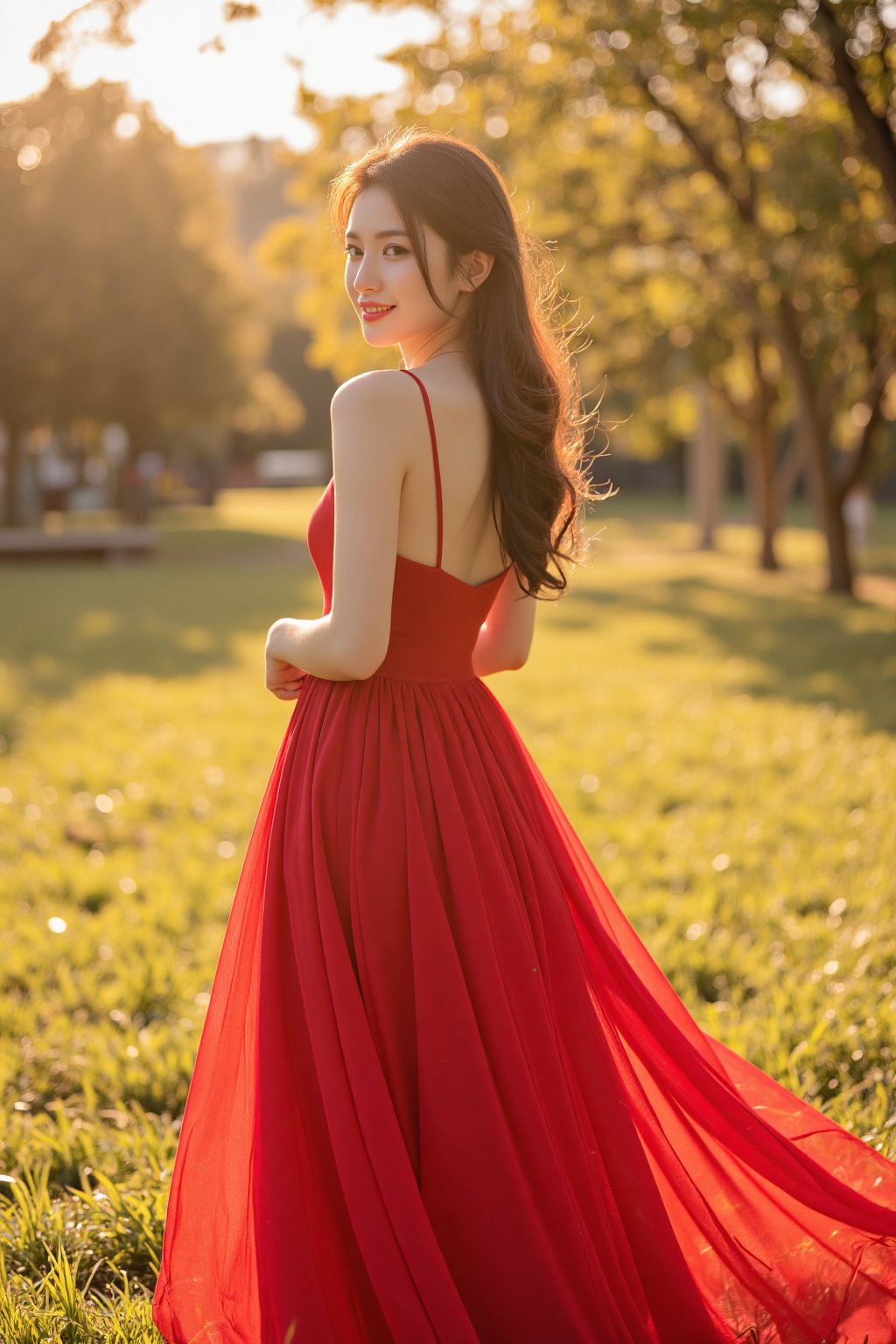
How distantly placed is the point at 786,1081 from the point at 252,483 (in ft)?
204

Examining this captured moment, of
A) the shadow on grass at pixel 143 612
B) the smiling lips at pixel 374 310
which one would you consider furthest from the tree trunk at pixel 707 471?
the smiling lips at pixel 374 310

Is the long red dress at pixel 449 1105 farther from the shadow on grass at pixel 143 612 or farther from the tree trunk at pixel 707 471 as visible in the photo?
the tree trunk at pixel 707 471

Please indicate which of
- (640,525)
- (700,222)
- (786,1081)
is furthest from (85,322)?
(786,1081)

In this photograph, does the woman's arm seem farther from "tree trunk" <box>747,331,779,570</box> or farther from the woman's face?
"tree trunk" <box>747,331,779,570</box>

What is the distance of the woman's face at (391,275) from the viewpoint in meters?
2.26

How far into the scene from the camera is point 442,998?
2.21 metres

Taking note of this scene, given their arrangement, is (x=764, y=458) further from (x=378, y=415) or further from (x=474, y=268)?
(x=378, y=415)

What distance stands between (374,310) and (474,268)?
0.19m

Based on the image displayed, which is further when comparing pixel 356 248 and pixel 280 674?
pixel 280 674

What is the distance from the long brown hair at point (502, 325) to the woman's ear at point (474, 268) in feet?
0.04

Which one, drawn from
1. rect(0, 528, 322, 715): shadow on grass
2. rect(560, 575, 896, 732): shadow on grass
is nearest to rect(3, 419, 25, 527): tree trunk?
rect(0, 528, 322, 715): shadow on grass

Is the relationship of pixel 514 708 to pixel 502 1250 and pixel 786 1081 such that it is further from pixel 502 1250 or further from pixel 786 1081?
pixel 502 1250

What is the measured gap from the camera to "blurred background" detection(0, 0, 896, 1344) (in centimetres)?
333

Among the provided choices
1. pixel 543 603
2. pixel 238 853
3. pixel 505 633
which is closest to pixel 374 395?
pixel 505 633
